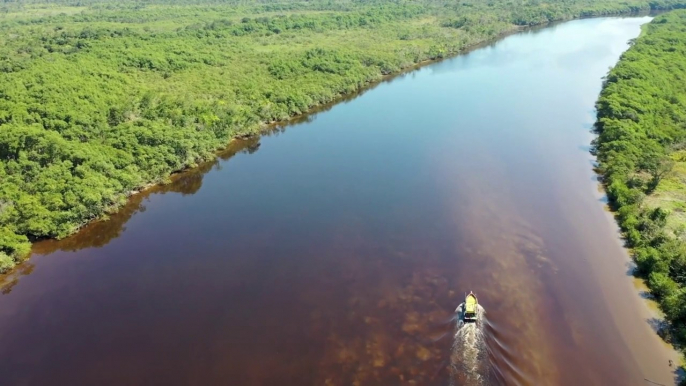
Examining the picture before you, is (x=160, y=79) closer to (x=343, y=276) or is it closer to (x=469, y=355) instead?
(x=343, y=276)

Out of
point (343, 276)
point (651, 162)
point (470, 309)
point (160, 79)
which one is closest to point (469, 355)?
point (470, 309)

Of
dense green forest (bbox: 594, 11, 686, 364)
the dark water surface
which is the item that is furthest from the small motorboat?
dense green forest (bbox: 594, 11, 686, 364)

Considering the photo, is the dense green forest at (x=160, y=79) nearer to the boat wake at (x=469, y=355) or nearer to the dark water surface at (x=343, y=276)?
the dark water surface at (x=343, y=276)

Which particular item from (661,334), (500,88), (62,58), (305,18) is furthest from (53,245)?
(305,18)

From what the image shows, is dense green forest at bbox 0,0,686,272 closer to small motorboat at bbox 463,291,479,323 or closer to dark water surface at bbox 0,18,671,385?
dark water surface at bbox 0,18,671,385

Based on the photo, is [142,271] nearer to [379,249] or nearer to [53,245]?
[53,245]

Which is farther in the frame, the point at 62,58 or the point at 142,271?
the point at 62,58

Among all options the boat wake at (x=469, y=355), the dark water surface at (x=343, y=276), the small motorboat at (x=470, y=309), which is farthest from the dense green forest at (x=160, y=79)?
the boat wake at (x=469, y=355)

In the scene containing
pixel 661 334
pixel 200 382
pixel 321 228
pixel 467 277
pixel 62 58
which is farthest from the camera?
pixel 62 58
